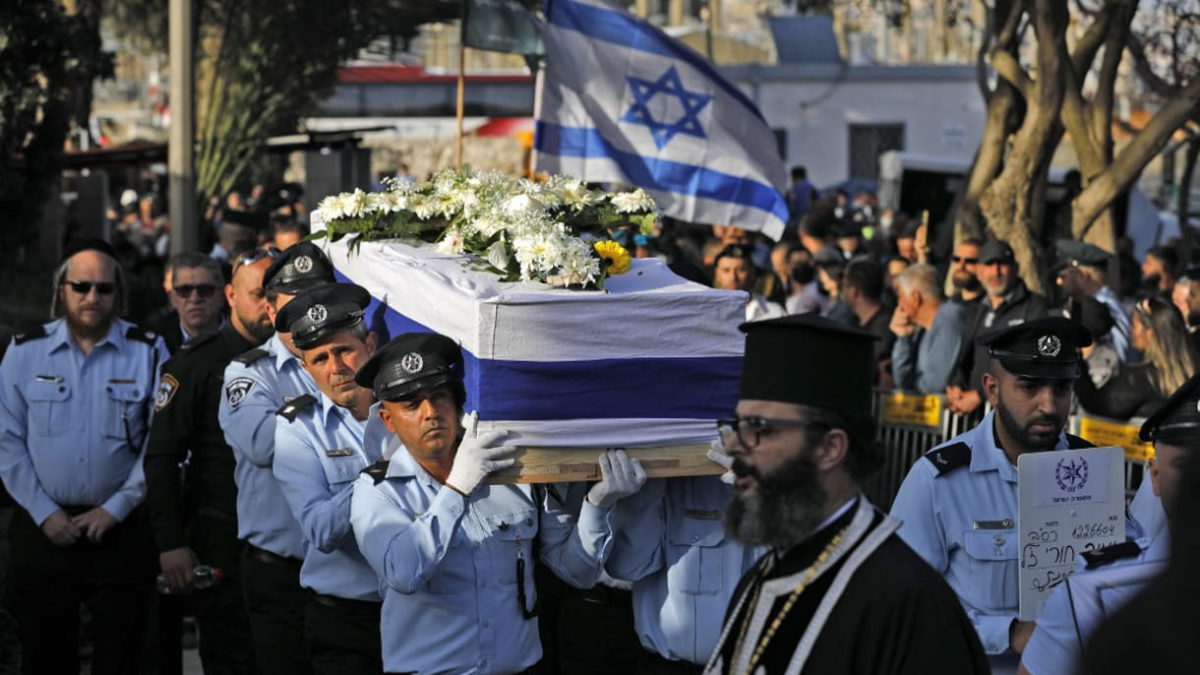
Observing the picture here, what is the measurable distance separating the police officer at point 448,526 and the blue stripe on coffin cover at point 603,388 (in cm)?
9

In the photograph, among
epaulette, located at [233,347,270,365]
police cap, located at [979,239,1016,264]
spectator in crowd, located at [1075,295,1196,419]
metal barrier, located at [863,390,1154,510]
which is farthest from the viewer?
police cap, located at [979,239,1016,264]

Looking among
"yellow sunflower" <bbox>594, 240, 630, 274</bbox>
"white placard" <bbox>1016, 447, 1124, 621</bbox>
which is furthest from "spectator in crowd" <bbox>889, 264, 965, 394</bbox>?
"white placard" <bbox>1016, 447, 1124, 621</bbox>

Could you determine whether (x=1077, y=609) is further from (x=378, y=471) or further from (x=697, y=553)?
(x=378, y=471)

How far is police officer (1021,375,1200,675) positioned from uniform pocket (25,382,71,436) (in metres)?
5.03

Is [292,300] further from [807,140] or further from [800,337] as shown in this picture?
[807,140]

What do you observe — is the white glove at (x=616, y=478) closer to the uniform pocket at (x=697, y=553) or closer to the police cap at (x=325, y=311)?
the uniform pocket at (x=697, y=553)

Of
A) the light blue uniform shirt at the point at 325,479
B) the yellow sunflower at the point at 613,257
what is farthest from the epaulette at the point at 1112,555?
the light blue uniform shirt at the point at 325,479

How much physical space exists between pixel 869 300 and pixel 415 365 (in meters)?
6.99

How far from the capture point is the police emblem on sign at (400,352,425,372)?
16.6ft

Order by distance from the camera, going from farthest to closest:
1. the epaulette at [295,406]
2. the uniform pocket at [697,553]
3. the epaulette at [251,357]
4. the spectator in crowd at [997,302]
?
the spectator in crowd at [997,302]
the epaulette at [251,357]
the epaulette at [295,406]
the uniform pocket at [697,553]

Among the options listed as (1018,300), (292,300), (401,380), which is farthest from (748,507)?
(1018,300)

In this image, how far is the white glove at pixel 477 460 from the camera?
4.96 meters

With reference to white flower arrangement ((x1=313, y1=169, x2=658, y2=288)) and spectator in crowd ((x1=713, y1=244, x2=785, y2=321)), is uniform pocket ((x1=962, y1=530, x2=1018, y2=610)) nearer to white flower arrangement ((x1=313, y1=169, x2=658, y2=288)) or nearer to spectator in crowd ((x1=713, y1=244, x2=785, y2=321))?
white flower arrangement ((x1=313, y1=169, x2=658, y2=288))

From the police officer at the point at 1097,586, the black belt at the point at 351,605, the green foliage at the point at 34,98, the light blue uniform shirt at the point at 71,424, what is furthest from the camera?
the green foliage at the point at 34,98
